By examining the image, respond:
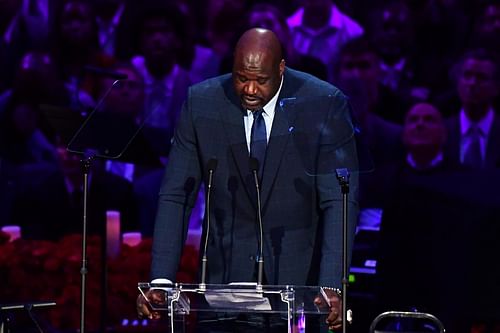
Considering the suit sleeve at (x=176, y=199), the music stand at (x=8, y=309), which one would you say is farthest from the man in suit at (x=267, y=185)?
the music stand at (x=8, y=309)

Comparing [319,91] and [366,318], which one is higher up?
[319,91]

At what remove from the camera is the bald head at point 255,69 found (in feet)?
13.8

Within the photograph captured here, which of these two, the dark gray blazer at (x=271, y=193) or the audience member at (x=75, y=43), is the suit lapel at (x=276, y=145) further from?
the audience member at (x=75, y=43)

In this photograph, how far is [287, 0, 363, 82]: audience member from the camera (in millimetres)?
7949

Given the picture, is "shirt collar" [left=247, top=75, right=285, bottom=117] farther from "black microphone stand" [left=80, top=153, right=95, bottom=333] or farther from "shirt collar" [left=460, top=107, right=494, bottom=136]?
"shirt collar" [left=460, top=107, right=494, bottom=136]

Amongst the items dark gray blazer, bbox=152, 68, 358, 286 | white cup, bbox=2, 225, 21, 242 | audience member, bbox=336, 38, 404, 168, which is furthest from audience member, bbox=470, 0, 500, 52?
dark gray blazer, bbox=152, 68, 358, 286

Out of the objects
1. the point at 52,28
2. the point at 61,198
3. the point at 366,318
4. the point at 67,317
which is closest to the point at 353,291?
the point at 366,318

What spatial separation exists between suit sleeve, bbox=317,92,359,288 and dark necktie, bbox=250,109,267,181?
0.25 meters

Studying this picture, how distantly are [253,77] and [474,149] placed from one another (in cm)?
380

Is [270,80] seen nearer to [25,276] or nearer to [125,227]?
[25,276]

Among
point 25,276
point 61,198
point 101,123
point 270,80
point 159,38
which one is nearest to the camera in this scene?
point 270,80

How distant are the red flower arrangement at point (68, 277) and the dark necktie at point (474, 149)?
2.19m

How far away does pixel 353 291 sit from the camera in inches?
263

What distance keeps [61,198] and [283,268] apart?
364cm
